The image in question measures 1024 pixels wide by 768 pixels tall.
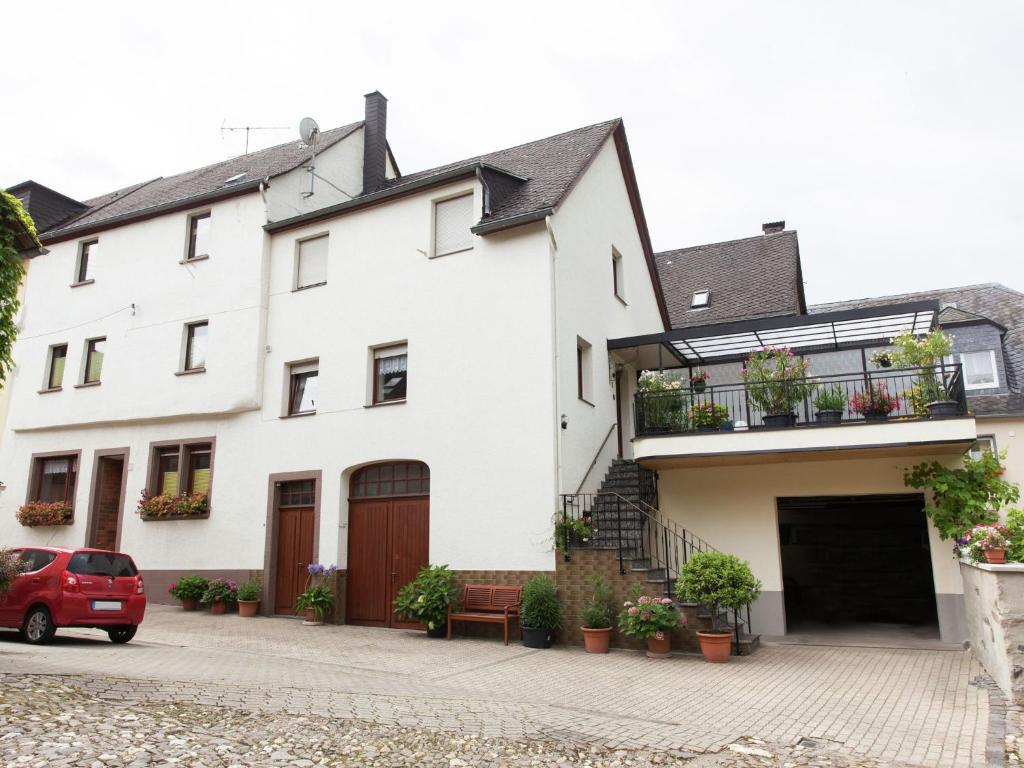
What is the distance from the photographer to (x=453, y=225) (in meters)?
14.9

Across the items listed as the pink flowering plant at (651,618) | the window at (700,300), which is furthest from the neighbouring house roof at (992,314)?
the pink flowering plant at (651,618)

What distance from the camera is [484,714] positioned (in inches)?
279

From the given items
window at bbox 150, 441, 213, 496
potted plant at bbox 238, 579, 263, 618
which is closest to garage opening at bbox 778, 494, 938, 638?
potted plant at bbox 238, 579, 263, 618

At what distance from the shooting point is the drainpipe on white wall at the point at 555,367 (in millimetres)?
12707

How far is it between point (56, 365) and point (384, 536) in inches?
426

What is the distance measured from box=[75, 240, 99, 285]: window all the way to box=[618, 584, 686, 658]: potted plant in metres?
16.0

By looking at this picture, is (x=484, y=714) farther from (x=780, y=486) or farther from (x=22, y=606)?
(x=780, y=486)

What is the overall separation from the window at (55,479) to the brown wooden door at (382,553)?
8.03 m

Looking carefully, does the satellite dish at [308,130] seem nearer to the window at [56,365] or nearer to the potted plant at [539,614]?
the window at [56,365]

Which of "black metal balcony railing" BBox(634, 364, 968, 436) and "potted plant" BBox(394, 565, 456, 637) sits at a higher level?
"black metal balcony railing" BBox(634, 364, 968, 436)

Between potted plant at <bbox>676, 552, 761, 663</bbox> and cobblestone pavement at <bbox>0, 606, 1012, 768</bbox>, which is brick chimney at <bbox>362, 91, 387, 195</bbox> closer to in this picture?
cobblestone pavement at <bbox>0, 606, 1012, 768</bbox>

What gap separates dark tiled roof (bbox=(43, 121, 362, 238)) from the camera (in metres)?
18.9

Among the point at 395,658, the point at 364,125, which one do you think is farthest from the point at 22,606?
the point at 364,125

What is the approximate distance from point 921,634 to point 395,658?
374 inches
